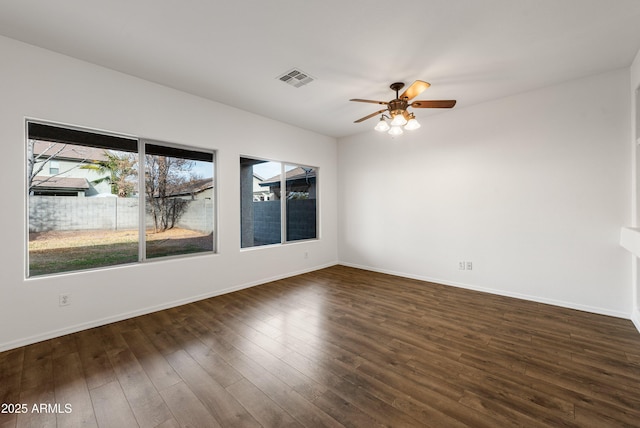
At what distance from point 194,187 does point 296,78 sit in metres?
2.15

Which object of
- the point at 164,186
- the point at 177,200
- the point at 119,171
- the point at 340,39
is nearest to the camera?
the point at 340,39

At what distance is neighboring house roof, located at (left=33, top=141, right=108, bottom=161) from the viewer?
2699mm

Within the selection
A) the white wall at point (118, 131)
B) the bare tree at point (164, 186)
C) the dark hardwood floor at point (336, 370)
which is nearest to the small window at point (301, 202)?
the white wall at point (118, 131)

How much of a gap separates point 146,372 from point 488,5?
13.3ft

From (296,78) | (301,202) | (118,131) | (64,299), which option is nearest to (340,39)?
(296,78)

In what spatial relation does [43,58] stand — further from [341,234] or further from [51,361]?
[341,234]

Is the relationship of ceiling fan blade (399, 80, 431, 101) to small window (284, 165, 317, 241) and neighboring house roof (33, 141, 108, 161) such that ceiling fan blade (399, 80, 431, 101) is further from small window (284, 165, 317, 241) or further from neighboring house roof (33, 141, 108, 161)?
neighboring house roof (33, 141, 108, 161)

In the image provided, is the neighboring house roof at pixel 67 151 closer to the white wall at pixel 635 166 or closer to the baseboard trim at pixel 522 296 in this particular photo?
the baseboard trim at pixel 522 296

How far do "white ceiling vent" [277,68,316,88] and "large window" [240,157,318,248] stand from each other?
5.27 feet

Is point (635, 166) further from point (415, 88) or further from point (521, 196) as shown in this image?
point (415, 88)

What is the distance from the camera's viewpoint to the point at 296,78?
3203 millimetres

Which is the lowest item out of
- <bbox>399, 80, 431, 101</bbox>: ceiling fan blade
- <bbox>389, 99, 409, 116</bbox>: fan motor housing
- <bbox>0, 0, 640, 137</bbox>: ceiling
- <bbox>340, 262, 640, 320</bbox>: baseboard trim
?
<bbox>340, 262, 640, 320</bbox>: baseboard trim

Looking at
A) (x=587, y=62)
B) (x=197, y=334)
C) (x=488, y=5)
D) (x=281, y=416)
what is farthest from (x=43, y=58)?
(x=587, y=62)

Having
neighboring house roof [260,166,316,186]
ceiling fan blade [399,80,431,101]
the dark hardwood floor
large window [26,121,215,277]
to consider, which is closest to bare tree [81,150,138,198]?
large window [26,121,215,277]
